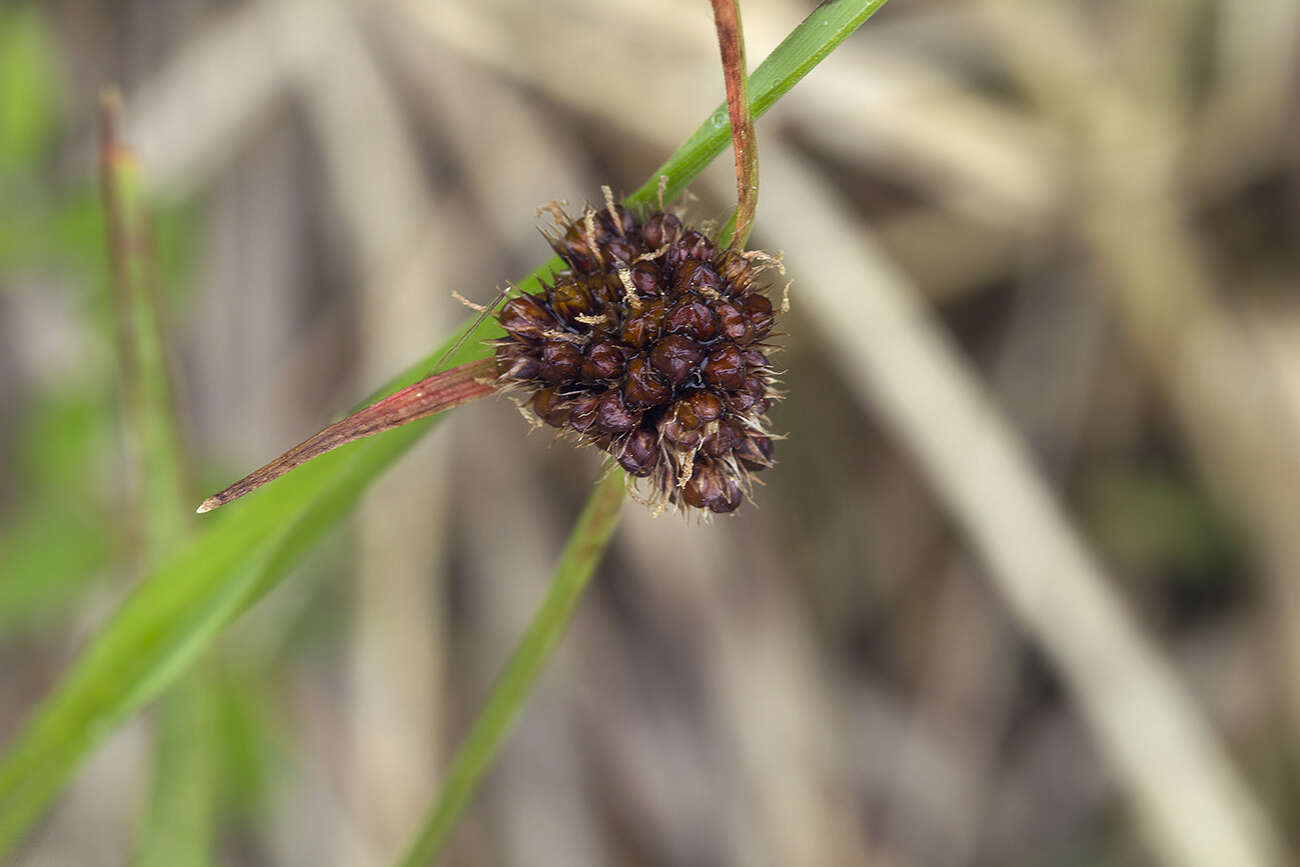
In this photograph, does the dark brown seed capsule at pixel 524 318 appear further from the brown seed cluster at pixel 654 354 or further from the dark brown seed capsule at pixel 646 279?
the dark brown seed capsule at pixel 646 279

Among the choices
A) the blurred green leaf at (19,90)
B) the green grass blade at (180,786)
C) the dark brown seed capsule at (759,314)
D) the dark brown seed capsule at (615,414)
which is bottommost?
the green grass blade at (180,786)

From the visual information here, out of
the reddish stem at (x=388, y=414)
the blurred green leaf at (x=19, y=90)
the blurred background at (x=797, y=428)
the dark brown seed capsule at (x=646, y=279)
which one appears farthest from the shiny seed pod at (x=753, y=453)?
the blurred green leaf at (x=19, y=90)

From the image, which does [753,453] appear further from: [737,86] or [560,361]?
[737,86]

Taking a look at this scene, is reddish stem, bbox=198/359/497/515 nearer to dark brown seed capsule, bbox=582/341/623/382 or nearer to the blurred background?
dark brown seed capsule, bbox=582/341/623/382

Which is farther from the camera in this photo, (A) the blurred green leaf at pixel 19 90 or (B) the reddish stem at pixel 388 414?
(A) the blurred green leaf at pixel 19 90

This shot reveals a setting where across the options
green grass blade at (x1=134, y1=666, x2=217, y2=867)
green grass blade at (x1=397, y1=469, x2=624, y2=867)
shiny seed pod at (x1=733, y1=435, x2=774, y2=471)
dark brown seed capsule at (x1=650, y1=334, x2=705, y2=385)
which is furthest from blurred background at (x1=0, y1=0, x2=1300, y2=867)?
dark brown seed capsule at (x1=650, y1=334, x2=705, y2=385)

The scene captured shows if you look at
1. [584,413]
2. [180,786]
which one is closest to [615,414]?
[584,413]
